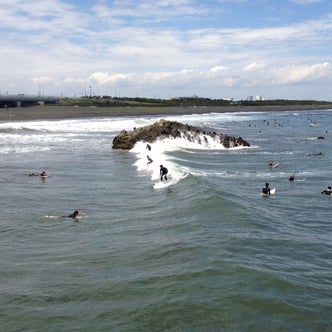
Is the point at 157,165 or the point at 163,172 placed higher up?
the point at 163,172

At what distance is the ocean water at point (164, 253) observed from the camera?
12461 millimetres

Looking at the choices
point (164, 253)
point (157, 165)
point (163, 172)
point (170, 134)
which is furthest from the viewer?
point (170, 134)

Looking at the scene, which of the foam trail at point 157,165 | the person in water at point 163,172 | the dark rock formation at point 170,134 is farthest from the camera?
the dark rock formation at point 170,134

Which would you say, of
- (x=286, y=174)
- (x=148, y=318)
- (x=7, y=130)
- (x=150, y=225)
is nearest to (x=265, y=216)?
(x=150, y=225)

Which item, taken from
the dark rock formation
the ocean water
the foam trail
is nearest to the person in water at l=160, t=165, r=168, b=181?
the foam trail

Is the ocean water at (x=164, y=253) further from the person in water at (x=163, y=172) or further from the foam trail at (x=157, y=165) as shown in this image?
the person in water at (x=163, y=172)

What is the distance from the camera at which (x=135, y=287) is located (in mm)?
14172

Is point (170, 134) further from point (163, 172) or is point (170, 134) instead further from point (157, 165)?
point (163, 172)

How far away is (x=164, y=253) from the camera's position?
17.1 meters

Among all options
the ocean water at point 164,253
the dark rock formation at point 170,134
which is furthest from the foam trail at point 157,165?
the dark rock formation at point 170,134

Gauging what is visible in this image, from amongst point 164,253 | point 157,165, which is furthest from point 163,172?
point 164,253

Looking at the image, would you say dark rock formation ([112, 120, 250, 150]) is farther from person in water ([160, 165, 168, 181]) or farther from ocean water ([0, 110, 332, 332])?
person in water ([160, 165, 168, 181])

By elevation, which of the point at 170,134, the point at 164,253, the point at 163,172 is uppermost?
the point at 170,134

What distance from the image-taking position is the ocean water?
12.5 m
